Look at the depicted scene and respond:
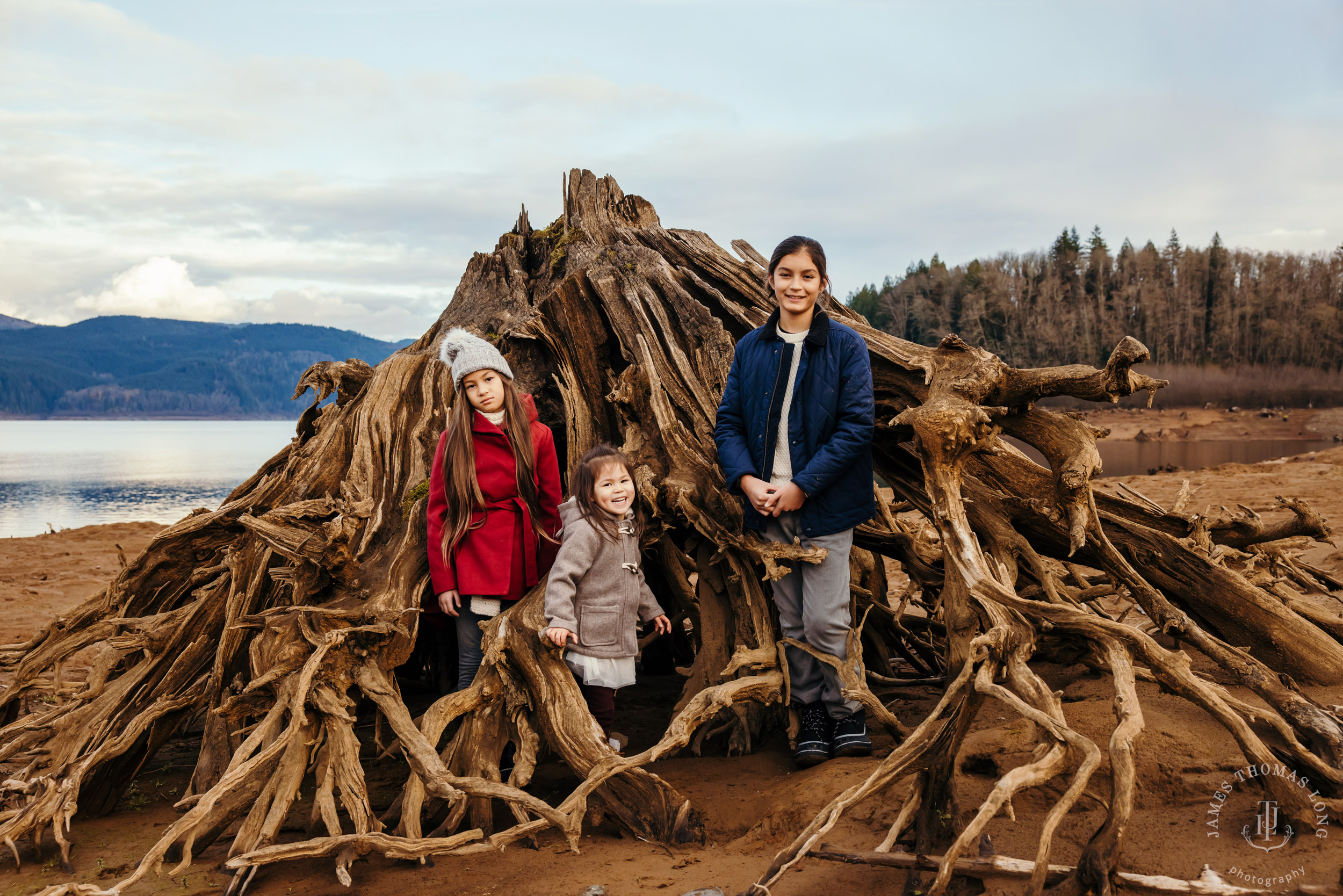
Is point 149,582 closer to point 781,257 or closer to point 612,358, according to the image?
point 612,358

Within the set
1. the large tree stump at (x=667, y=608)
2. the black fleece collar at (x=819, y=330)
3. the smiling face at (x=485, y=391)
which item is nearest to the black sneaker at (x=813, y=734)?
the large tree stump at (x=667, y=608)

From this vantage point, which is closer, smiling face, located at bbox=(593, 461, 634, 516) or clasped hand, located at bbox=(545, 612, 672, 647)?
clasped hand, located at bbox=(545, 612, 672, 647)

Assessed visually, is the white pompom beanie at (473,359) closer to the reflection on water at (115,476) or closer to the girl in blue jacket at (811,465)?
the girl in blue jacket at (811,465)

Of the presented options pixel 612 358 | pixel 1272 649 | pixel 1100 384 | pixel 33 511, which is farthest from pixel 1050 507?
pixel 33 511

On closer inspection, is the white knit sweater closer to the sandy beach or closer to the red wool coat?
the red wool coat

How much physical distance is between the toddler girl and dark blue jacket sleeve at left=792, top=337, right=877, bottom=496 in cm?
74

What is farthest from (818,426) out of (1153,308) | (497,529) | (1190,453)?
(1153,308)

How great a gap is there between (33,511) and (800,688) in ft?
76.7

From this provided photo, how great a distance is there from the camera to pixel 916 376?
162 inches

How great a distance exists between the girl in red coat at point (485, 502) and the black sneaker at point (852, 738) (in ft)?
4.68

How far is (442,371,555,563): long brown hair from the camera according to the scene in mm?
3594

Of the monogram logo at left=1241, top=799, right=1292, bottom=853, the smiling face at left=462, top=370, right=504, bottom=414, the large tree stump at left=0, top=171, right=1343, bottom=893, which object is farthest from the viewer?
the smiling face at left=462, top=370, right=504, bottom=414

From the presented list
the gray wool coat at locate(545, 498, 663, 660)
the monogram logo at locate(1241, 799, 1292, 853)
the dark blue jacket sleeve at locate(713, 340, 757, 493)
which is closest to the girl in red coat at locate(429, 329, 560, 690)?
the gray wool coat at locate(545, 498, 663, 660)

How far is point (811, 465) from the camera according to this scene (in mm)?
3391
